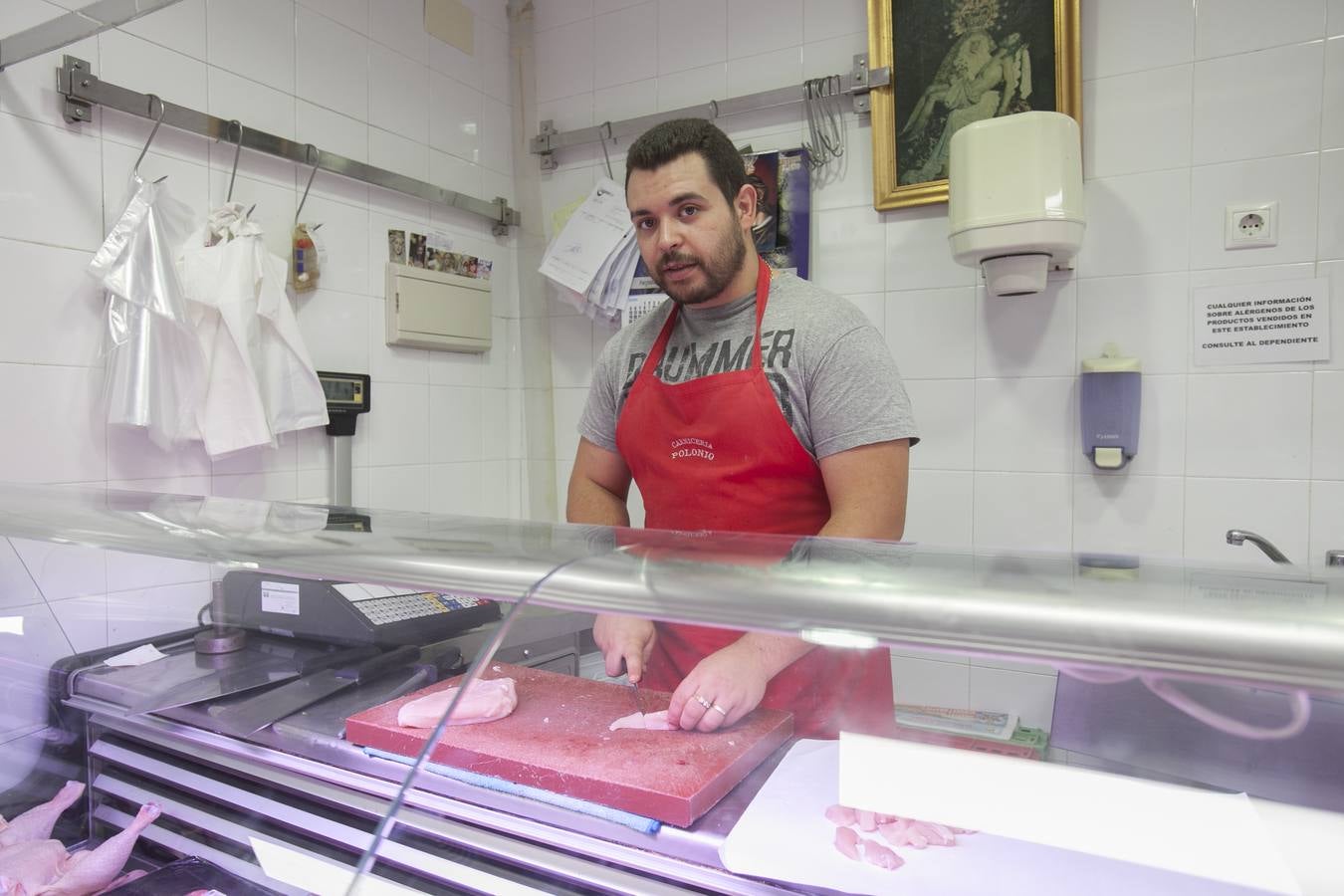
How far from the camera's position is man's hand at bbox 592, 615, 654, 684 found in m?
0.81

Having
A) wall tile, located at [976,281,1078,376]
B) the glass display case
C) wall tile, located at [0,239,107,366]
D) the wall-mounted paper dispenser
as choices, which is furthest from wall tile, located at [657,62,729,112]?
the glass display case

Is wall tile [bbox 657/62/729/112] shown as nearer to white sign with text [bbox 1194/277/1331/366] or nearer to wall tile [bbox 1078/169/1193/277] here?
wall tile [bbox 1078/169/1193/277]

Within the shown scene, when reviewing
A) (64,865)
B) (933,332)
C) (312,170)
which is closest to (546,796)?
(64,865)

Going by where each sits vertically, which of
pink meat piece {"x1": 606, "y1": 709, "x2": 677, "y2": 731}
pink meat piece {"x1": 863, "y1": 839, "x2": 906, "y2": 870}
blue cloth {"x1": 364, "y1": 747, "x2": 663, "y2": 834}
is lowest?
blue cloth {"x1": 364, "y1": 747, "x2": 663, "y2": 834}

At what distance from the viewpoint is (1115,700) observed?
61 centimetres

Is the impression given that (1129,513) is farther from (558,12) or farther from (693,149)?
(558,12)

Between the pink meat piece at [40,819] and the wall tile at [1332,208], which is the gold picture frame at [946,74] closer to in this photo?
the wall tile at [1332,208]

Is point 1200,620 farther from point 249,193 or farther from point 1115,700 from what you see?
point 249,193

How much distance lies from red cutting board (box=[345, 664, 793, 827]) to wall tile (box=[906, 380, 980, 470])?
1.60 meters

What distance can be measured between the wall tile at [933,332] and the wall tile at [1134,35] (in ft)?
2.00

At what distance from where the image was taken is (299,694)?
0.99m

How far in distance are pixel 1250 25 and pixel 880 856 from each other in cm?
217

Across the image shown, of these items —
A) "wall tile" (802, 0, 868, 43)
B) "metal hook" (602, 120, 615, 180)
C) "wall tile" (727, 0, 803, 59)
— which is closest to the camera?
"wall tile" (802, 0, 868, 43)

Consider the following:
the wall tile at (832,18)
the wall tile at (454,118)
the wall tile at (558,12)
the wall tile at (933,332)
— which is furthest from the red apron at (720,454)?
the wall tile at (558,12)
